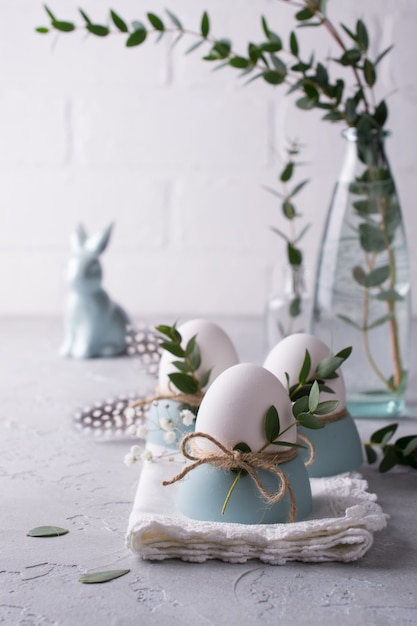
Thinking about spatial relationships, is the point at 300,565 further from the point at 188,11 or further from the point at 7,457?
the point at 188,11

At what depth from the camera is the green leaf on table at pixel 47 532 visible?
665mm

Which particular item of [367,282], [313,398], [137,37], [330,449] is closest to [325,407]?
[313,398]

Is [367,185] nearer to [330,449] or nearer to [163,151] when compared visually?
[330,449]

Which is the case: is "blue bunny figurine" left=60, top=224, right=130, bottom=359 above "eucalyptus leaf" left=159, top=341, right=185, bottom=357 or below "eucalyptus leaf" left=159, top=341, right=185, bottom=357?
below

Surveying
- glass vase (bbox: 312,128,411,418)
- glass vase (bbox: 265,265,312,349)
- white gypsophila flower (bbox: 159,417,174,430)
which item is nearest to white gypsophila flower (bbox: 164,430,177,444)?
white gypsophila flower (bbox: 159,417,174,430)

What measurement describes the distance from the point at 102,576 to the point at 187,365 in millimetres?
231

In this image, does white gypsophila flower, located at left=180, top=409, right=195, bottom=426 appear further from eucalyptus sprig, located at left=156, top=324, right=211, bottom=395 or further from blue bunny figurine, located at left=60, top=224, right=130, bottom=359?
blue bunny figurine, located at left=60, top=224, right=130, bottom=359

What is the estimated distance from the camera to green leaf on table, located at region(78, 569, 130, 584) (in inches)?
23.1

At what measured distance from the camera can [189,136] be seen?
5.13 feet

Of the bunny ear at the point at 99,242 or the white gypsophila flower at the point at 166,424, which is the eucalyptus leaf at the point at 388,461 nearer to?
the white gypsophila flower at the point at 166,424

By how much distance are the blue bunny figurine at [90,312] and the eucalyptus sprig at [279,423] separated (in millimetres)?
645

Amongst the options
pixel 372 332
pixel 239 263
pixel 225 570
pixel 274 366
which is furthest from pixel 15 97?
pixel 225 570

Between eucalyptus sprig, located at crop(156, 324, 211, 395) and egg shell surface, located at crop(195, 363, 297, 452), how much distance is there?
0.35 feet

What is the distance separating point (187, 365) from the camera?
78 centimetres
